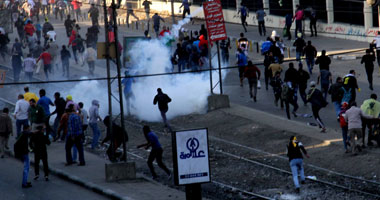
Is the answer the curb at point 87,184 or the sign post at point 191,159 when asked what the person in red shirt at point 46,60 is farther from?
the sign post at point 191,159

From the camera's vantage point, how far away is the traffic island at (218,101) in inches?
1117

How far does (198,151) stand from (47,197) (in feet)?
21.5

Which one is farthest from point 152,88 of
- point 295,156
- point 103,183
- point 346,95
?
point 295,156

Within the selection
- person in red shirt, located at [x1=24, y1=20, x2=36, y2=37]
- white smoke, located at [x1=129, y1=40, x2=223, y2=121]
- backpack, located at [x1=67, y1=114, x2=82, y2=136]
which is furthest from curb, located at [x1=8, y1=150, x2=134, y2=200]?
person in red shirt, located at [x1=24, y1=20, x2=36, y2=37]

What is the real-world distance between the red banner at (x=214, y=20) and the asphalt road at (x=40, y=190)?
27.5 ft

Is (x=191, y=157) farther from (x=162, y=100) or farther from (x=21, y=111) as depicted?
(x=162, y=100)

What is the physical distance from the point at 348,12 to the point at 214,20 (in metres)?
15.4

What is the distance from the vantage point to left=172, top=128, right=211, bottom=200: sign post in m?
13.4

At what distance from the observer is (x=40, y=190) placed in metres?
19.8

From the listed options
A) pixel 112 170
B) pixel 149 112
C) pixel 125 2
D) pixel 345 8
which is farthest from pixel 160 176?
pixel 125 2

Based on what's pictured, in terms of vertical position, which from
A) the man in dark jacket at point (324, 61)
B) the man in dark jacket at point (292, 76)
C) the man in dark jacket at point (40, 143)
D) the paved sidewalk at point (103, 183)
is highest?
the man in dark jacket at point (324, 61)

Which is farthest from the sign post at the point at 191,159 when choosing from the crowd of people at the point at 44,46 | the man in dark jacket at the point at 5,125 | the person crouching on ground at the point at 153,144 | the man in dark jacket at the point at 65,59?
the man in dark jacket at the point at 65,59

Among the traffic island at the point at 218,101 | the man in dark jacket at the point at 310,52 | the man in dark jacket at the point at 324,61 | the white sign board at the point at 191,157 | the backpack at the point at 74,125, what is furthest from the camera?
the man in dark jacket at the point at 310,52

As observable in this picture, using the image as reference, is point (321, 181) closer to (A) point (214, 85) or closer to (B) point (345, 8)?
(A) point (214, 85)
